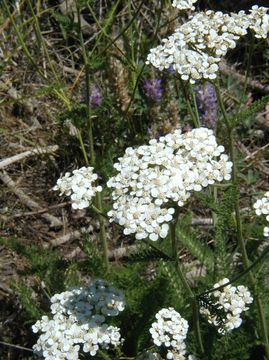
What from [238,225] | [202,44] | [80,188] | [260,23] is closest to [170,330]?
[238,225]

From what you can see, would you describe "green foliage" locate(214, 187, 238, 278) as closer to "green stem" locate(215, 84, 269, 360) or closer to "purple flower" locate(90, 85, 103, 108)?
"green stem" locate(215, 84, 269, 360)

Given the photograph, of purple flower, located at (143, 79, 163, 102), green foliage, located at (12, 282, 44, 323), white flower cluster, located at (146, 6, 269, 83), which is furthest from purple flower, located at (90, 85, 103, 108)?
white flower cluster, located at (146, 6, 269, 83)

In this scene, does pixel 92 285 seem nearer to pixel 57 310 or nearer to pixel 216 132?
pixel 57 310

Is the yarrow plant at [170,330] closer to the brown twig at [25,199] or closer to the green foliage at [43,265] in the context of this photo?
the green foliage at [43,265]

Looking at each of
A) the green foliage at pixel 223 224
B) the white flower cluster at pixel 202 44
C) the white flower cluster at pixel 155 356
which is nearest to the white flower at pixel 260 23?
the white flower cluster at pixel 202 44

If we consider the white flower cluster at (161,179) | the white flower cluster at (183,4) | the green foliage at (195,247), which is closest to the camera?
the white flower cluster at (161,179)
